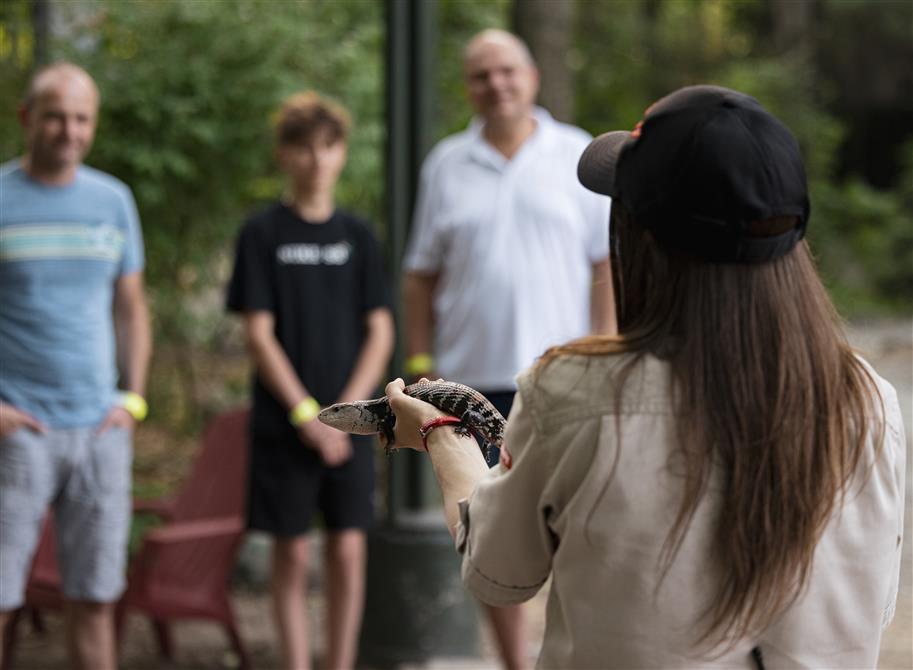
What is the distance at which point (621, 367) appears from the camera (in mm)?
1873

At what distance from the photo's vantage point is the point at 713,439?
1.84 m

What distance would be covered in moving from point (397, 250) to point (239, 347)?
11.9 ft

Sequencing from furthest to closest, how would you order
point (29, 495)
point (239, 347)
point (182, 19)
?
point (239, 347)
point (182, 19)
point (29, 495)

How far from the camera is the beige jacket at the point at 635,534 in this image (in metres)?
1.85

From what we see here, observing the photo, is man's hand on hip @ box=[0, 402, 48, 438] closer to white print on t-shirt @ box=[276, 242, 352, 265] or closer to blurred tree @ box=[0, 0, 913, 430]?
white print on t-shirt @ box=[276, 242, 352, 265]

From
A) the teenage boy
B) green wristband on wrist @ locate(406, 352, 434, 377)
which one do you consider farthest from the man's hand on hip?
green wristband on wrist @ locate(406, 352, 434, 377)

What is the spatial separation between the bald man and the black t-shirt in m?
0.57

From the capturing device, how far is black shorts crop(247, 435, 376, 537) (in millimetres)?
4941

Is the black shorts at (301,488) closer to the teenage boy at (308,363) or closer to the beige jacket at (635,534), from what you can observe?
the teenage boy at (308,363)

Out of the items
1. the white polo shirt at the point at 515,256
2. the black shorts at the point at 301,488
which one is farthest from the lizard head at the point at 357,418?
the black shorts at the point at 301,488

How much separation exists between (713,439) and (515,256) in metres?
2.94

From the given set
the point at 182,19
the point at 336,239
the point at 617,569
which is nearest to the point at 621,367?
the point at 617,569

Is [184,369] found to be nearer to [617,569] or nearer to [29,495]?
[29,495]

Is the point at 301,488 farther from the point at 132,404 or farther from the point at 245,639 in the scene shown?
the point at 245,639
